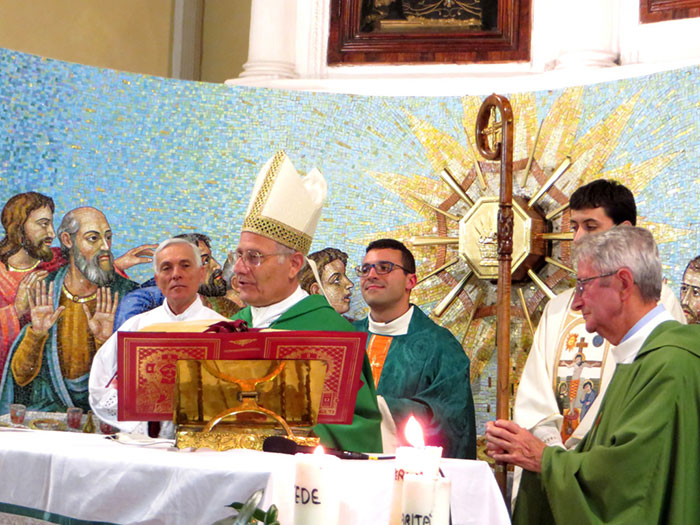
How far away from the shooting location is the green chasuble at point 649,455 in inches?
137

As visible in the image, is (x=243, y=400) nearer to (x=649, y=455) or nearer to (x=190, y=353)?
(x=190, y=353)

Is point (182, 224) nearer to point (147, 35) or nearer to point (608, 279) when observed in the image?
point (147, 35)

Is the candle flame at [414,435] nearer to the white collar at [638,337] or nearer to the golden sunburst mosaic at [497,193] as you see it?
the white collar at [638,337]

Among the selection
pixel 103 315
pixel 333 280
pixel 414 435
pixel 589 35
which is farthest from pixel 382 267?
pixel 414 435

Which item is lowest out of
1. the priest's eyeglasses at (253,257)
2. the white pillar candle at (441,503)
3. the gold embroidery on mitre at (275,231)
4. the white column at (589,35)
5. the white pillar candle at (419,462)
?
the white pillar candle at (441,503)

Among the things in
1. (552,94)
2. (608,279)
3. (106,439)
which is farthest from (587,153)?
(106,439)

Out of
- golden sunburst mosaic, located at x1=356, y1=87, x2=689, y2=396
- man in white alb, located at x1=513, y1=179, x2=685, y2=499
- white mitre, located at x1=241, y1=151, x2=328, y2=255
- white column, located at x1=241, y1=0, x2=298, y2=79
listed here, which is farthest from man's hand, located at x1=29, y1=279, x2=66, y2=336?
man in white alb, located at x1=513, y1=179, x2=685, y2=499

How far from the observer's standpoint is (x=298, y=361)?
132 inches

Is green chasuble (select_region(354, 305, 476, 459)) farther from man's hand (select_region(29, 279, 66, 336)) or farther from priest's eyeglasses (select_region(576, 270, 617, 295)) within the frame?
priest's eyeglasses (select_region(576, 270, 617, 295))

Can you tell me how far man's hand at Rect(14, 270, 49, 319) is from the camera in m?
6.68

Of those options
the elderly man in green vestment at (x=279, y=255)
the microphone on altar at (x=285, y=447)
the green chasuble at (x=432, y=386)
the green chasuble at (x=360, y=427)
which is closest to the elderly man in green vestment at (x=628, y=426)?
the green chasuble at (x=360, y=427)

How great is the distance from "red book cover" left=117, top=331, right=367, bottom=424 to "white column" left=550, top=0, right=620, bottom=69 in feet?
12.5

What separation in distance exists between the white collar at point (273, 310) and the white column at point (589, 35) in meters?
2.77

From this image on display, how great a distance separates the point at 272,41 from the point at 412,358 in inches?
99.7
